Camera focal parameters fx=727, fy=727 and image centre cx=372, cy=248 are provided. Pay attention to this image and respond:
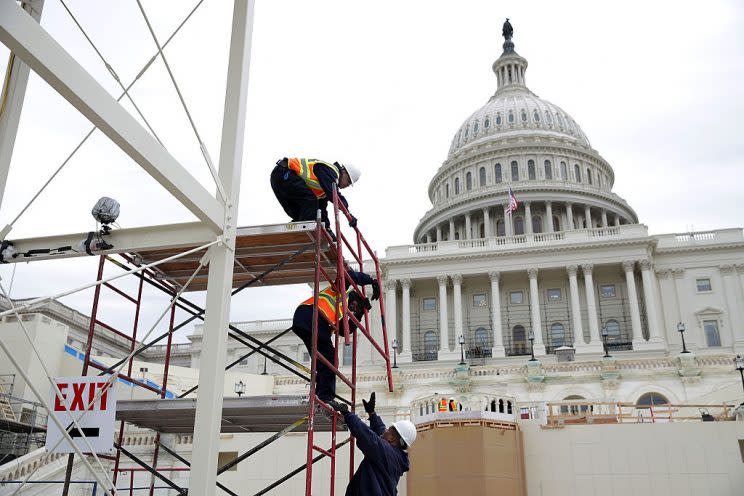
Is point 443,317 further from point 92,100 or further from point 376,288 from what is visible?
point 92,100

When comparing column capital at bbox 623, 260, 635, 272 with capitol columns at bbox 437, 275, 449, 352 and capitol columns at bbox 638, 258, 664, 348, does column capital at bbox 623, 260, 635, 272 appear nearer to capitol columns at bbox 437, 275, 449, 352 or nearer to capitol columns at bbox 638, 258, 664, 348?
capitol columns at bbox 638, 258, 664, 348

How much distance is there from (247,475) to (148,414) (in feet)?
48.4

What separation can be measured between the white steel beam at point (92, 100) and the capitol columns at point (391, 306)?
190 ft

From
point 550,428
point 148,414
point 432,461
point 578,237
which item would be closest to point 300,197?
point 148,414

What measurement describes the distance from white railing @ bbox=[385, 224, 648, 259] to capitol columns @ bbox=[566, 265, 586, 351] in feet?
8.75

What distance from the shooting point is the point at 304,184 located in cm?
954

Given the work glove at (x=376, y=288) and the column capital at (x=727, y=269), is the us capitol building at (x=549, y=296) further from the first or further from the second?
the work glove at (x=376, y=288)

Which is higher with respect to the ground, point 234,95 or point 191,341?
point 191,341

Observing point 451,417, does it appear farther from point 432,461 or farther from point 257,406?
point 257,406

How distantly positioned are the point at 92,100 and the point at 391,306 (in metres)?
60.1

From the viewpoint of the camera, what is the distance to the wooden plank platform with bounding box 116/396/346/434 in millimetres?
8625

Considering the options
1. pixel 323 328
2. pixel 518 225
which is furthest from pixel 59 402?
pixel 518 225

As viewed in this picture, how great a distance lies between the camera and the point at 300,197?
9.67 metres

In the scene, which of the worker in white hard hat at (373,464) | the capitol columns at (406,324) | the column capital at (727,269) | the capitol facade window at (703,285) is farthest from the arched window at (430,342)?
the worker in white hard hat at (373,464)
